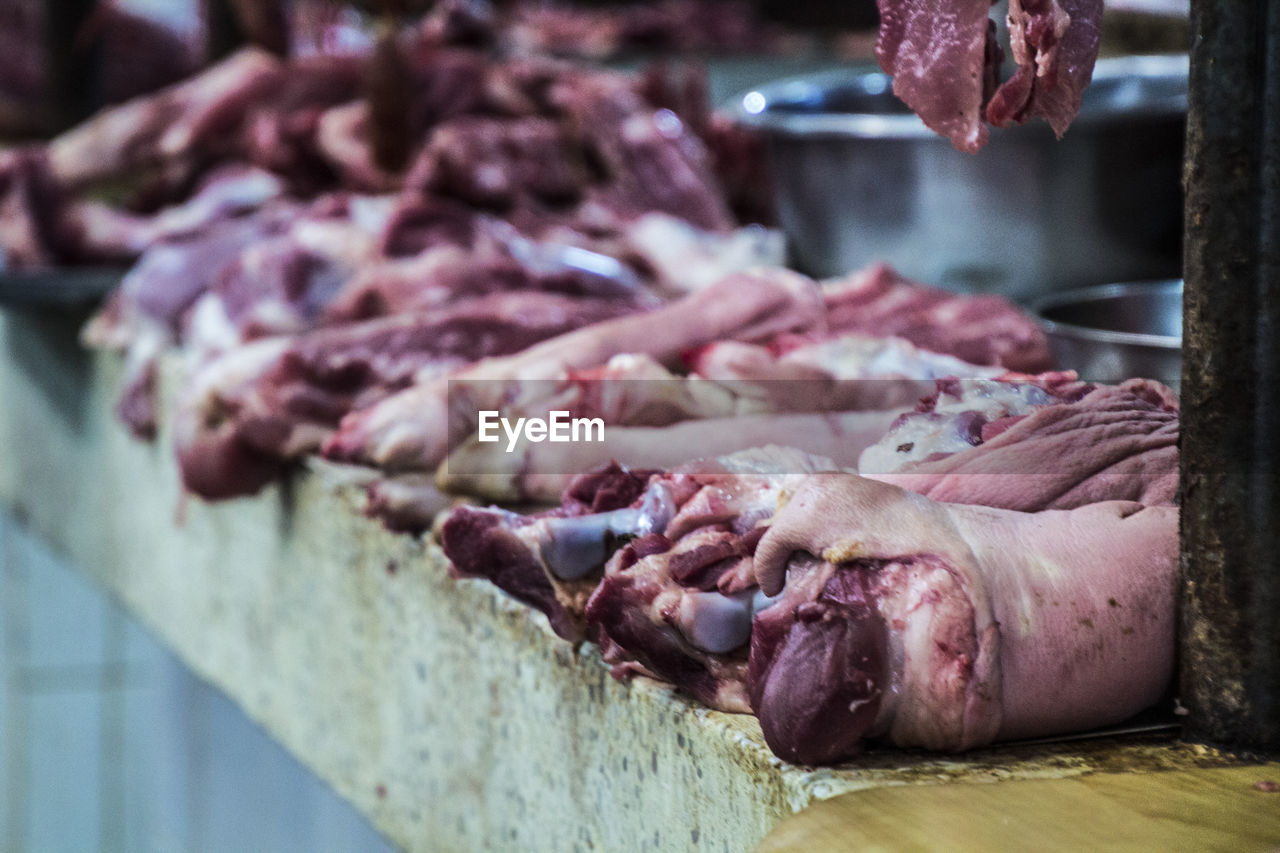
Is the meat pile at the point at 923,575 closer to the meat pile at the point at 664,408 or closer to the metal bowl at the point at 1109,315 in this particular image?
the meat pile at the point at 664,408

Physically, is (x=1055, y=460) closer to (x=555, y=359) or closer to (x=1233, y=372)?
(x=1233, y=372)

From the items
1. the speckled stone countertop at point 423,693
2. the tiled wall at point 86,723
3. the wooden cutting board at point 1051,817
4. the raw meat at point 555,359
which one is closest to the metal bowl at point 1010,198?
the raw meat at point 555,359

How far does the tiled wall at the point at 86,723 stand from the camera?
418 cm

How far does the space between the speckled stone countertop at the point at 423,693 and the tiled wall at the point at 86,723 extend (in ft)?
2.04

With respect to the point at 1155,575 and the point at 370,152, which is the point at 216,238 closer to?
the point at 370,152

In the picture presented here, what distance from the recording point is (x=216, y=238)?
3.49 meters

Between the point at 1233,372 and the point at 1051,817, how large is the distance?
415 millimetres

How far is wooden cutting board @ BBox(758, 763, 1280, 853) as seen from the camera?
1120mm

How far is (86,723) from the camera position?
494 cm

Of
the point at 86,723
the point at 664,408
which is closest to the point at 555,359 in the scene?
the point at 664,408

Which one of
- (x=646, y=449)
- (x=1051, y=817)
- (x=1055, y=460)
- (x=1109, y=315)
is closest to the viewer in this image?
(x=1051, y=817)

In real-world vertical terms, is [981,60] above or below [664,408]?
above

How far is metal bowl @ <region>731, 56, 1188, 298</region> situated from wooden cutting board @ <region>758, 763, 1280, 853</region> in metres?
1.81

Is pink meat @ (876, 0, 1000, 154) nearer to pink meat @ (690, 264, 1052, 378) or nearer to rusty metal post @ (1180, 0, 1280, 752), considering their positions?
rusty metal post @ (1180, 0, 1280, 752)
